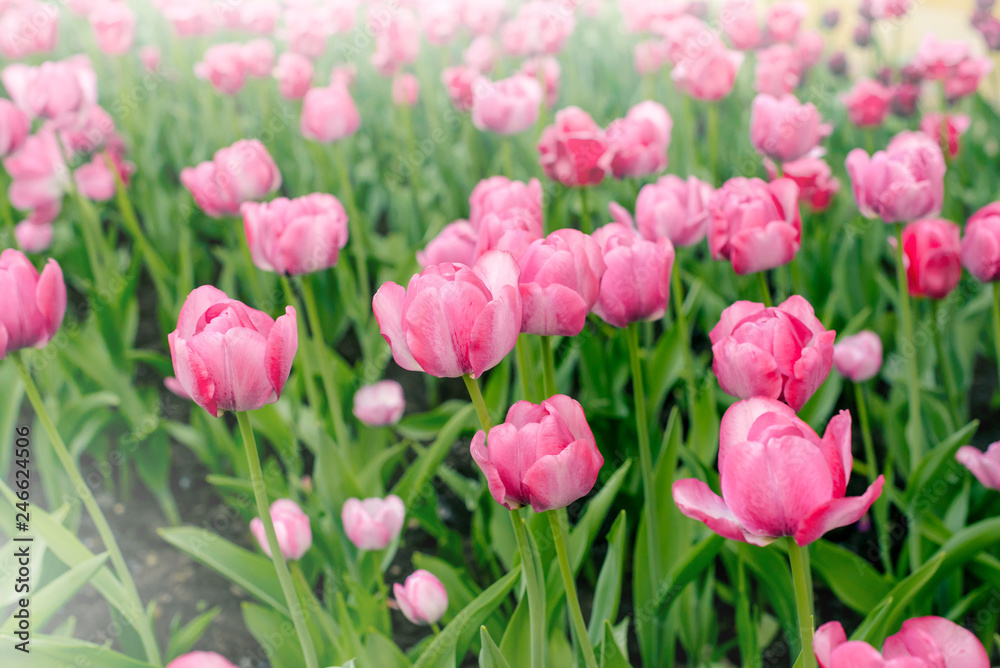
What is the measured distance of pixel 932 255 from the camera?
4.39 feet

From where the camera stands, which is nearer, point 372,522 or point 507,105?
point 372,522

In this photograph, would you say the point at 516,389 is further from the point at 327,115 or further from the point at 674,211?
the point at 327,115

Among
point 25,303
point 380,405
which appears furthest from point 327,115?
point 25,303

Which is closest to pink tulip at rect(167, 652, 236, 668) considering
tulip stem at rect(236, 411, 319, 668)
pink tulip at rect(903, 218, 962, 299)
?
tulip stem at rect(236, 411, 319, 668)

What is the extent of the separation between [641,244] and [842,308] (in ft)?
4.47

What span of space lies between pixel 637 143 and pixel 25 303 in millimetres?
1141

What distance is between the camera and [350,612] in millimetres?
1271

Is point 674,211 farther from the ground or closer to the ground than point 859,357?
farther from the ground

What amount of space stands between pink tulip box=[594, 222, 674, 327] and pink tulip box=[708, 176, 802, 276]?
0.18 m

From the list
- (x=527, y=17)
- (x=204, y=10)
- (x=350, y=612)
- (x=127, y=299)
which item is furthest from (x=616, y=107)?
(x=350, y=612)

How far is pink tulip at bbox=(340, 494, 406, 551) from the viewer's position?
1.28 meters

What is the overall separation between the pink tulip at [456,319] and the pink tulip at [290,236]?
60cm

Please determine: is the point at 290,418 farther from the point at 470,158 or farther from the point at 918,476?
the point at 470,158

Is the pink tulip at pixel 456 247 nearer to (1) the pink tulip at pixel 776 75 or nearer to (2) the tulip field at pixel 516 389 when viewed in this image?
(2) the tulip field at pixel 516 389
